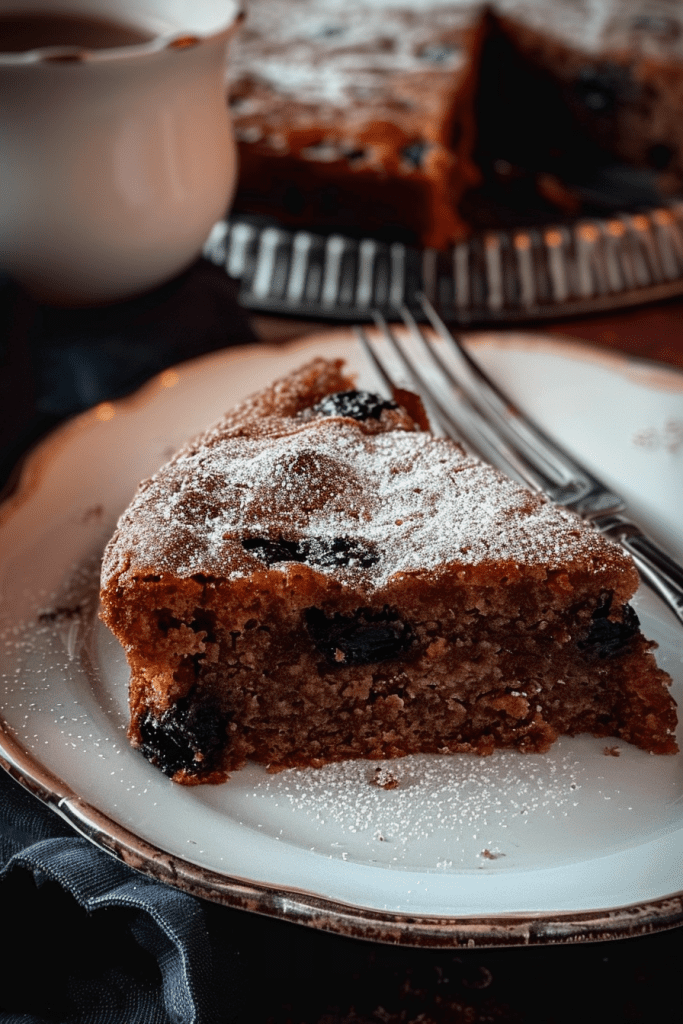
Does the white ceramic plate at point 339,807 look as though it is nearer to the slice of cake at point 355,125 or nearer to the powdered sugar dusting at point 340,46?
the slice of cake at point 355,125

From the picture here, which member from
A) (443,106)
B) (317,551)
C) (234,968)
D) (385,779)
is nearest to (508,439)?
(317,551)

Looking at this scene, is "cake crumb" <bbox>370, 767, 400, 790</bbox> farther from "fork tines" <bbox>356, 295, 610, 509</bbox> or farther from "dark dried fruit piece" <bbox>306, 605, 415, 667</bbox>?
"fork tines" <bbox>356, 295, 610, 509</bbox>

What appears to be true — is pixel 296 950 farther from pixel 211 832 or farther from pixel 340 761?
pixel 340 761

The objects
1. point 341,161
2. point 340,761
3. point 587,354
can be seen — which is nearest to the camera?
point 340,761

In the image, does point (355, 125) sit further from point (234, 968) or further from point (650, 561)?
point (234, 968)

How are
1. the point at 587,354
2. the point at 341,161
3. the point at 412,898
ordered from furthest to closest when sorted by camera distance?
the point at 341,161 < the point at 587,354 < the point at 412,898

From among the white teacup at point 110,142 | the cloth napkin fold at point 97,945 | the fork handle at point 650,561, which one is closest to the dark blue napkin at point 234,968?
the cloth napkin fold at point 97,945

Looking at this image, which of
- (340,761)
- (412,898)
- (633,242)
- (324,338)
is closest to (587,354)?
(324,338)
